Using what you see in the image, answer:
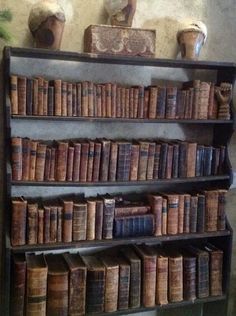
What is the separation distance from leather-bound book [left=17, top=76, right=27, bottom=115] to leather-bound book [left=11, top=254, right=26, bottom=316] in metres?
0.77

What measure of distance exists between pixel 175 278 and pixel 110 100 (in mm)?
1076

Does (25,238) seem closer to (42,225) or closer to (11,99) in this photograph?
(42,225)

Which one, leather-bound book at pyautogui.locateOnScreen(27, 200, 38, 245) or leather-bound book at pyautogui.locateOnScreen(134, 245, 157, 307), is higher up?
leather-bound book at pyautogui.locateOnScreen(27, 200, 38, 245)

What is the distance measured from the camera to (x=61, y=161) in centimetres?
206

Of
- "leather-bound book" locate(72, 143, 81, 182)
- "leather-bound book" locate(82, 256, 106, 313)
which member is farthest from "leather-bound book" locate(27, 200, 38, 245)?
"leather-bound book" locate(82, 256, 106, 313)

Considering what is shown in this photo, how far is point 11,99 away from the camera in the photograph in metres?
1.96

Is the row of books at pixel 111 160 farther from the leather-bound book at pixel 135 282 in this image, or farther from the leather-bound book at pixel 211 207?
the leather-bound book at pixel 135 282

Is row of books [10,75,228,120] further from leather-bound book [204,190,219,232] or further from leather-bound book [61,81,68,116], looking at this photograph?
leather-bound book [204,190,219,232]

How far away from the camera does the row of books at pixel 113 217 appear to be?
79.9 inches

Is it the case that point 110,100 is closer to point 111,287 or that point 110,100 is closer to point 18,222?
point 18,222

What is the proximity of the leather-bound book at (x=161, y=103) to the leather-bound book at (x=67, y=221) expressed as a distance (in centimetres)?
69

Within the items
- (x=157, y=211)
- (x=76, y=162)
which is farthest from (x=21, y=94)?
(x=157, y=211)

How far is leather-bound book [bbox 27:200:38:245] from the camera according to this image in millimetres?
2018

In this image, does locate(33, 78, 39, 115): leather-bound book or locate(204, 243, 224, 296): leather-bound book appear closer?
locate(33, 78, 39, 115): leather-bound book
